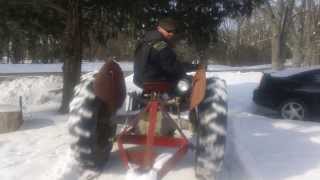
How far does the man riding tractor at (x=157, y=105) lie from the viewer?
6316 millimetres

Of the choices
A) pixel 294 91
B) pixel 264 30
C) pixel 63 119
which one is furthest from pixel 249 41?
pixel 63 119

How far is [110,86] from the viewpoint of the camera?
7.05 meters

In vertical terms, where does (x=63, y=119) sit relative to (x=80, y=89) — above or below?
below

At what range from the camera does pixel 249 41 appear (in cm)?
6241

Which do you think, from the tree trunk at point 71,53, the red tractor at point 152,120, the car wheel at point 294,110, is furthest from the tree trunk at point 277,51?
the red tractor at point 152,120

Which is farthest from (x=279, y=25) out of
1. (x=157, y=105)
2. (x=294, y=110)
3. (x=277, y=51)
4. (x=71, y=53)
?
(x=157, y=105)

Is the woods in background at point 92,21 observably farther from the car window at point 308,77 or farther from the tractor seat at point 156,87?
the tractor seat at point 156,87

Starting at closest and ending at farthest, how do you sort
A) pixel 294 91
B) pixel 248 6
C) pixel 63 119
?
1. pixel 63 119
2. pixel 248 6
3. pixel 294 91

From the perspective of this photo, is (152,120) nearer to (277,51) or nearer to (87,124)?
(87,124)

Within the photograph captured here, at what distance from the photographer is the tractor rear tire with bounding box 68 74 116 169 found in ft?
21.4

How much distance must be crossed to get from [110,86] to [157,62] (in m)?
0.75

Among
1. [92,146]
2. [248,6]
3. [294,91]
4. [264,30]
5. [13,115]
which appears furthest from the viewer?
[264,30]

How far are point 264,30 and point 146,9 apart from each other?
165 feet

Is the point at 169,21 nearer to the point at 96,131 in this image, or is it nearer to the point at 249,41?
the point at 96,131
